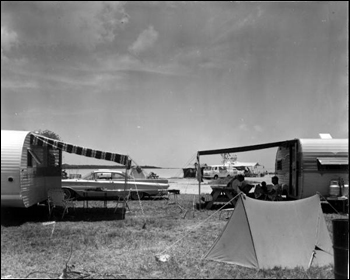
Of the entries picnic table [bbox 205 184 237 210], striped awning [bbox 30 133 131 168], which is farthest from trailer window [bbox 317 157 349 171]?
striped awning [bbox 30 133 131 168]

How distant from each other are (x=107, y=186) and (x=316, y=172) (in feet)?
28.5

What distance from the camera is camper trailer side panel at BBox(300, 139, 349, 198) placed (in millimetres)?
13109

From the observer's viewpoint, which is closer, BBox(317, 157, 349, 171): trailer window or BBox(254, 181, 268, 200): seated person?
BBox(317, 157, 349, 171): trailer window

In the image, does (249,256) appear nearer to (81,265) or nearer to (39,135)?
(81,265)

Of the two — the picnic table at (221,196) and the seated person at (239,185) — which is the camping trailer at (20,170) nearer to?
the picnic table at (221,196)

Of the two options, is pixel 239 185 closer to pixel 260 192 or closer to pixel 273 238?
pixel 260 192

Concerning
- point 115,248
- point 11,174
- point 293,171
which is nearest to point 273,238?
point 115,248

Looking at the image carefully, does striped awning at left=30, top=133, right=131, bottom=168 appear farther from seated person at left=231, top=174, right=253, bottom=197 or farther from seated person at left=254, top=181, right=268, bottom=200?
seated person at left=254, top=181, right=268, bottom=200

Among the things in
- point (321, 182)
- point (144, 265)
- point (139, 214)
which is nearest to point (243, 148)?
point (321, 182)

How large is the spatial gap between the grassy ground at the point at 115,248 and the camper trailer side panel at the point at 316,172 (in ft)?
13.1

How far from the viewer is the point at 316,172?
1316cm

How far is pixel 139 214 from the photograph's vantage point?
40.5 feet

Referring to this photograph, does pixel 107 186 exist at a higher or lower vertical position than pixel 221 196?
higher

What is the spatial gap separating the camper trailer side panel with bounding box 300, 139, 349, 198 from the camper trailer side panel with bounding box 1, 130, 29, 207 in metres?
9.48
